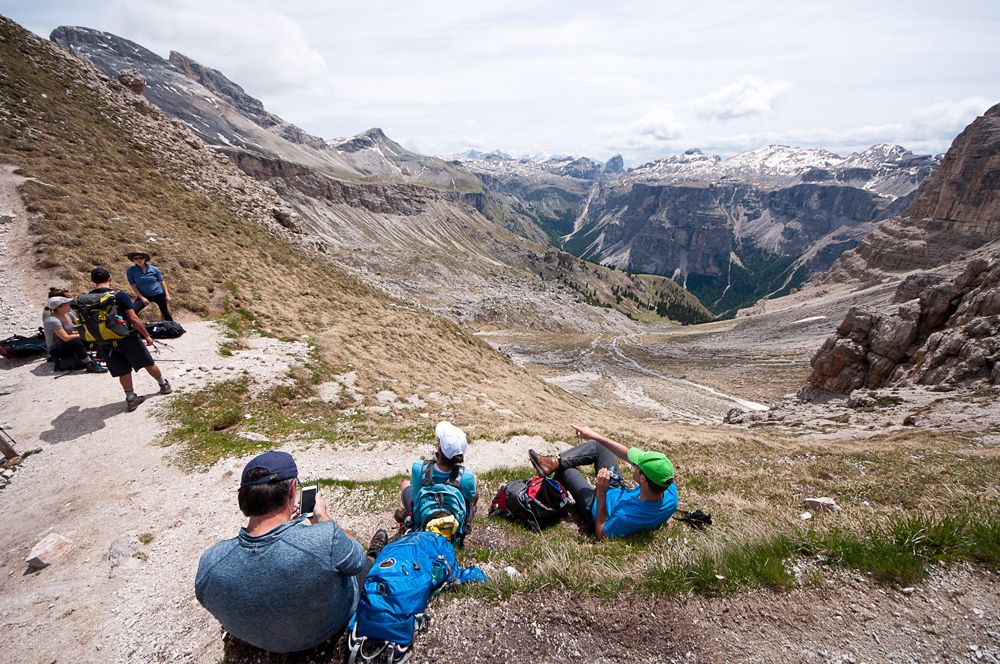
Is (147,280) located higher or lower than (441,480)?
higher

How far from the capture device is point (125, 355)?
10938 mm

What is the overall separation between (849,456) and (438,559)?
14685 millimetres

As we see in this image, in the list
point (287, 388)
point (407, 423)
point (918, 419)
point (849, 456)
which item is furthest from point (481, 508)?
point (918, 419)

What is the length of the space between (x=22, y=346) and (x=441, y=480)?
15.9m

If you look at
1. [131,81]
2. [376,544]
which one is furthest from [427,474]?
[131,81]

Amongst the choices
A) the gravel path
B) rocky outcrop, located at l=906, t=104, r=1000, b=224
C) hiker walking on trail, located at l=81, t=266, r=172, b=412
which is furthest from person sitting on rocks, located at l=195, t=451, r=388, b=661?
rocky outcrop, located at l=906, t=104, r=1000, b=224

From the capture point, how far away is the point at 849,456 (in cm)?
1323

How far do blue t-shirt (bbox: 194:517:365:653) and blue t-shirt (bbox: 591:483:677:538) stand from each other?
4.39m

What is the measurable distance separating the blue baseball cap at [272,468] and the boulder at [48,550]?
5.58 metres

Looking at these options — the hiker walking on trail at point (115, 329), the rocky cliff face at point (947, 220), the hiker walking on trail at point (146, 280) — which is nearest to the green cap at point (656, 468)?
the hiker walking on trail at point (115, 329)

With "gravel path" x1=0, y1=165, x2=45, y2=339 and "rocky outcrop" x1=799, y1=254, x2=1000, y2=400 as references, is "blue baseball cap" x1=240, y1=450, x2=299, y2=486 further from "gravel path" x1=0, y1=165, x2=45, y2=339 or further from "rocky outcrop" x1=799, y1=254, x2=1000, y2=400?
"rocky outcrop" x1=799, y1=254, x2=1000, y2=400

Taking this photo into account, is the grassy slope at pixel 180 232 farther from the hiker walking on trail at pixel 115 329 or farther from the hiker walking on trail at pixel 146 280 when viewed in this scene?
the hiker walking on trail at pixel 115 329

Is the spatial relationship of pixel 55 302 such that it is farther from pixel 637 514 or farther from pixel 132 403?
pixel 637 514

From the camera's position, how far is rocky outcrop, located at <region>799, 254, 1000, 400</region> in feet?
81.7
